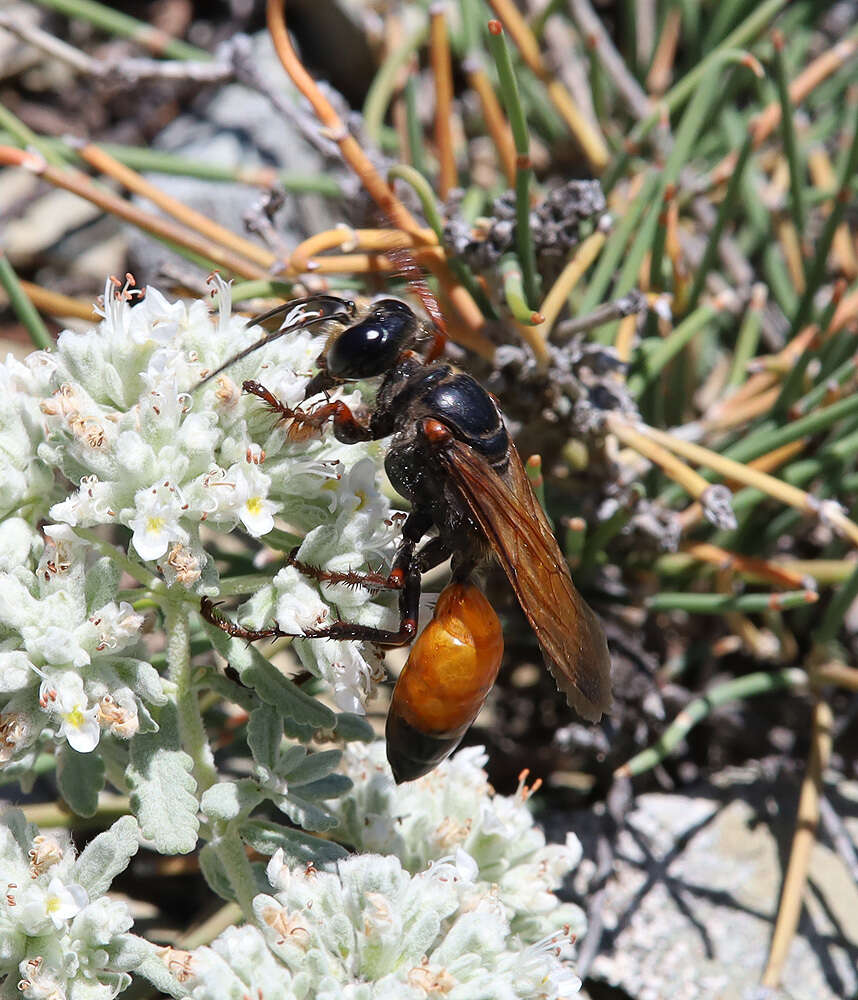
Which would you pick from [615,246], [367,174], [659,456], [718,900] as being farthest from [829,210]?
[718,900]

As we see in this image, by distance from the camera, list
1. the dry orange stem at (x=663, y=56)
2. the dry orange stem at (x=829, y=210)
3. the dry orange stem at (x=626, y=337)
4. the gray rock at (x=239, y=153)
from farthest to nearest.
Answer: the dry orange stem at (x=663, y=56), the gray rock at (x=239, y=153), the dry orange stem at (x=829, y=210), the dry orange stem at (x=626, y=337)

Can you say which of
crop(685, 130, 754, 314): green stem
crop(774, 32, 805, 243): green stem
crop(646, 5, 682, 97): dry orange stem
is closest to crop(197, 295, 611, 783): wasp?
crop(685, 130, 754, 314): green stem

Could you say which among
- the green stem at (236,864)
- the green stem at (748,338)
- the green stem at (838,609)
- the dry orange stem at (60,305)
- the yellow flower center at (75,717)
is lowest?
the green stem at (838,609)

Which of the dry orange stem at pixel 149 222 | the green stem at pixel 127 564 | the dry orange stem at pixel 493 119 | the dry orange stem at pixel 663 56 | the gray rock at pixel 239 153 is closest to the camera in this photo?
the green stem at pixel 127 564

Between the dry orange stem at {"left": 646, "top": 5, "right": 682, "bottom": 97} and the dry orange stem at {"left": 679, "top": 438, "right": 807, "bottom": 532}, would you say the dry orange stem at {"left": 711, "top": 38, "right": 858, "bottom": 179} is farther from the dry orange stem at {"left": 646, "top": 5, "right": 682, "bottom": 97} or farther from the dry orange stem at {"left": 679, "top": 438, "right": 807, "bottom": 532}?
the dry orange stem at {"left": 679, "top": 438, "right": 807, "bottom": 532}

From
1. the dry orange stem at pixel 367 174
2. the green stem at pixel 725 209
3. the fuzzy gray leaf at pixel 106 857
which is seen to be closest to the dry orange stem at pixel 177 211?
the dry orange stem at pixel 367 174

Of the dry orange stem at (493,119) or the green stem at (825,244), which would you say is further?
the dry orange stem at (493,119)

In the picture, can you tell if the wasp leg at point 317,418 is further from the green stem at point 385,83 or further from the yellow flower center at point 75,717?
the green stem at point 385,83
